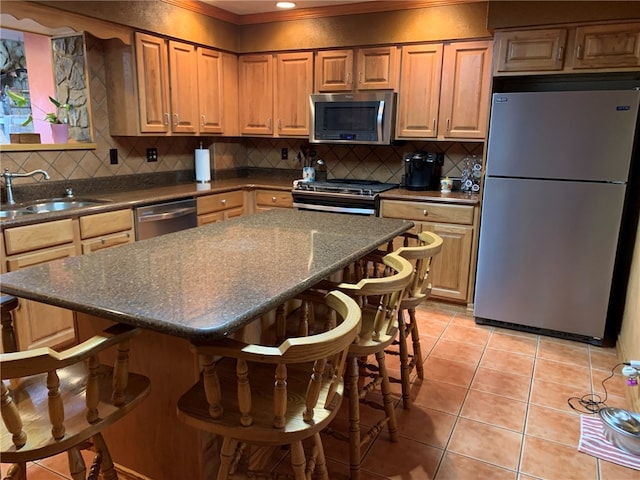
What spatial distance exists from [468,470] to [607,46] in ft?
8.64

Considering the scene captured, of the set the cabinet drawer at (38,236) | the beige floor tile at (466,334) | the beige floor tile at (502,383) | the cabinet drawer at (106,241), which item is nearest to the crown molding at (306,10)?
the cabinet drawer at (106,241)

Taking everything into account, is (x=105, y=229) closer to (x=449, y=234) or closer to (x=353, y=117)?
(x=353, y=117)

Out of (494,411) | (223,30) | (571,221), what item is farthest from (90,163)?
(571,221)

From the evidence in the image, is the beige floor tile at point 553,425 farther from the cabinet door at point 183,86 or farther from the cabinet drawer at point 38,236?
the cabinet door at point 183,86

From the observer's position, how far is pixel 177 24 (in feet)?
12.1

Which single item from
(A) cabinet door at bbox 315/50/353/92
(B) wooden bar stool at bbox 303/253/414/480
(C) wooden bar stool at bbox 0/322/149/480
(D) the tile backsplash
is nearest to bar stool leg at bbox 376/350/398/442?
(B) wooden bar stool at bbox 303/253/414/480

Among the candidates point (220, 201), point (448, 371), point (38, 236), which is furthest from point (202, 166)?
point (448, 371)

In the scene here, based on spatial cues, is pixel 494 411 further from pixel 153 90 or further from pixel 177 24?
pixel 177 24

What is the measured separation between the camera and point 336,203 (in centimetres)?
387

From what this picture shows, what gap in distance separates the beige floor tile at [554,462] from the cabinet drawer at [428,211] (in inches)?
67.4

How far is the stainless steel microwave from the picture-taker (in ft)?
12.4

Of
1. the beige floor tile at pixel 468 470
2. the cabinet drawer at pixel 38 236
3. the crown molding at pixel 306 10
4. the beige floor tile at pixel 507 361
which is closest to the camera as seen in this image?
the beige floor tile at pixel 468 470

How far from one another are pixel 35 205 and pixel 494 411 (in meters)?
3.05

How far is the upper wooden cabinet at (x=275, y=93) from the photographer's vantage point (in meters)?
4.16
